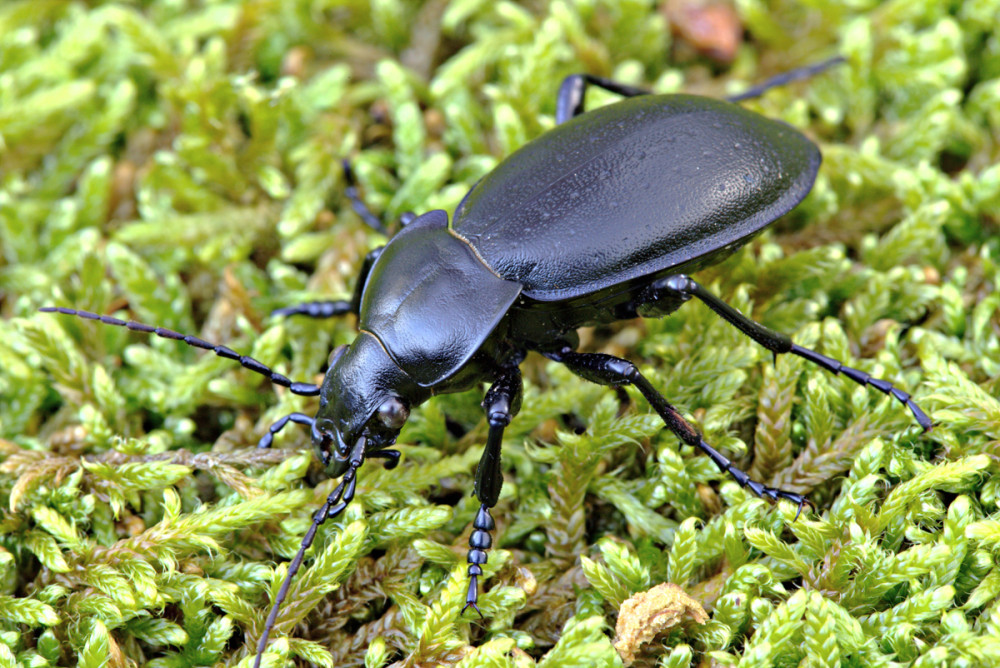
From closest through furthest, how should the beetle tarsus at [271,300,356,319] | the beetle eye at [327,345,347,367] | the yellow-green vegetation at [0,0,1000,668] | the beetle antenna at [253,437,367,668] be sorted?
the beetle antenna at [253,437,367,668]
the yellow-green vegetation at [0,0,1000,668]
the beetle eye at [327,345,347,367]
the beetle tarsus at [271,300,356,319]

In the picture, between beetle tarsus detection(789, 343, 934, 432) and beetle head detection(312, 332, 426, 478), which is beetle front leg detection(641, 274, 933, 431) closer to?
beetle tarsus detection(789, 343, 934, 432)

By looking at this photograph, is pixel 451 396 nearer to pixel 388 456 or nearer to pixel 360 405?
pixel 388 456

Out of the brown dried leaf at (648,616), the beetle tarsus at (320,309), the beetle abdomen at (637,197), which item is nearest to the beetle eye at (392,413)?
the beetle abdomen at (637,197)

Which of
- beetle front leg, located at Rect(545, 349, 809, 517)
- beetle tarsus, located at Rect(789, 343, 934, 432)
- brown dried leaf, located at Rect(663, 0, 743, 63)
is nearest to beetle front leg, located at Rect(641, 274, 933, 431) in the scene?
beetle tarsus, located at Rect(789, 343, 934, 432)

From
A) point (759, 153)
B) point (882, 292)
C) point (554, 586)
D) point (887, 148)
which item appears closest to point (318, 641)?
point (554, 586)

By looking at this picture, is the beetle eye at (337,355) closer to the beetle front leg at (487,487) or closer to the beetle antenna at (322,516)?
the beetle antenna at (322,516)

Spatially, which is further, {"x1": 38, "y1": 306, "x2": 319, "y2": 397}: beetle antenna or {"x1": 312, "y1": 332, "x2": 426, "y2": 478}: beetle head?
{"x1": 38, "y1": 306, "x2": 319, "y2": 397}: beetle antenna

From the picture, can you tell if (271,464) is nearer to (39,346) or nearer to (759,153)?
(39,346)
